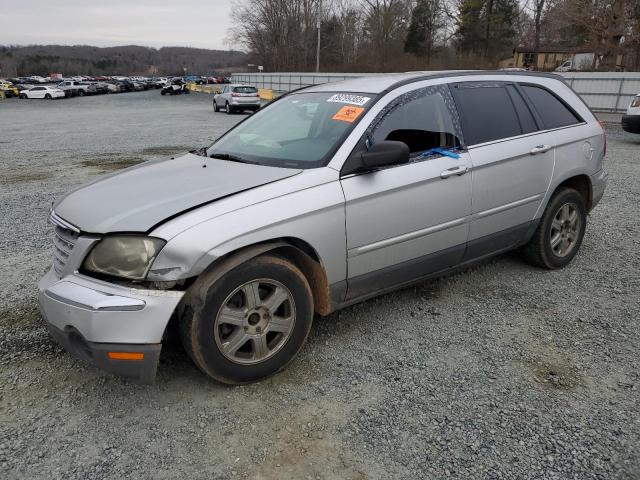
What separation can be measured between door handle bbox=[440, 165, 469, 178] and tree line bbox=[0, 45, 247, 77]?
13734 cm

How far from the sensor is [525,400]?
2.69m

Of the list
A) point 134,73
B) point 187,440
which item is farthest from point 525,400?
point 134,73

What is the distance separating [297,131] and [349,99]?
0.45 meters

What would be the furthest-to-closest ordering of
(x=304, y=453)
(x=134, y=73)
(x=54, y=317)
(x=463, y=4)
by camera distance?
(x=134, y=73) → (x=463, y=4) → (x=54, y=317) → (x=304, y=453)

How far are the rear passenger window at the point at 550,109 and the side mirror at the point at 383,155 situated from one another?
187 cm

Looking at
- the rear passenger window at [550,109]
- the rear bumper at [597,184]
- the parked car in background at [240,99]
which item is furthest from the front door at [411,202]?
the parked car in background at [240,99]

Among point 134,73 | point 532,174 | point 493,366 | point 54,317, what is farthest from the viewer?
point 134,73

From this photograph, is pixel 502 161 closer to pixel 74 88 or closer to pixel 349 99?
pixel 349 99

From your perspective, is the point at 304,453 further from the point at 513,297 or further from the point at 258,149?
the point at 513,297

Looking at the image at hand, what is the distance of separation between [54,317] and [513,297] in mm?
3253

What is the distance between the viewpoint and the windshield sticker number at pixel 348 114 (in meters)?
3.23

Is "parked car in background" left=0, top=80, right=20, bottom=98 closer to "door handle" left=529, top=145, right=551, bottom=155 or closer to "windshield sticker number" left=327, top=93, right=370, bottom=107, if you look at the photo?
"windshield sticker number" left=327, top=93, right=370, bottom=107

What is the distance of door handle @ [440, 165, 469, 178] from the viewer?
11.0 feet

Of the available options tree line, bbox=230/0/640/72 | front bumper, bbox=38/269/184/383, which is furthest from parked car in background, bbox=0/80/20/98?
front bumper, bbox=38/269/184/383
